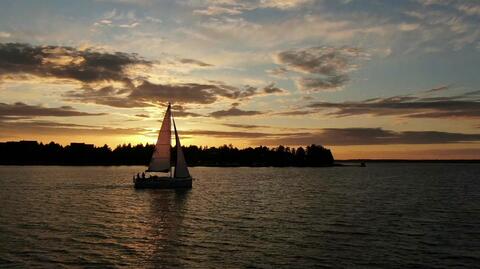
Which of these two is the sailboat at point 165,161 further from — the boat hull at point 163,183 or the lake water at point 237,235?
the lake water at point 237,235

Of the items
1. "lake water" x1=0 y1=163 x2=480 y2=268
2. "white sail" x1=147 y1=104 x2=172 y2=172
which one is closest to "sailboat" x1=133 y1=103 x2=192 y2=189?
"white sail" x1=147 y1=104 x2=172 y2=172

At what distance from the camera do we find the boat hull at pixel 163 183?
3452 inches

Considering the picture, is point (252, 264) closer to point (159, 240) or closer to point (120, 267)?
point (120, 267)

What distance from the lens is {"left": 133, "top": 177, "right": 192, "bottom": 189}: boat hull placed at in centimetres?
8769

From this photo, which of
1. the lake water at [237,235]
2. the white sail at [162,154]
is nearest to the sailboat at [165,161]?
the white sail at [162,154]

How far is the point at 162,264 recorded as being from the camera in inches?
1162

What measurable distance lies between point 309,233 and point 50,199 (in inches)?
1852

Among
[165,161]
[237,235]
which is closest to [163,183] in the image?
[165,161]

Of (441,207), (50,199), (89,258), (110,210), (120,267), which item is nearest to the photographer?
(120,267)

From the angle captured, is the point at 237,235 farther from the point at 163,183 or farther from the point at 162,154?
the point at 162,154

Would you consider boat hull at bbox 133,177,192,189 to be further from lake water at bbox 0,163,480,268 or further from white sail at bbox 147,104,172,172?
lake water at bbox 0,163,480,268

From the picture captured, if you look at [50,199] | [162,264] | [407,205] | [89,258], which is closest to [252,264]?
[162,264]

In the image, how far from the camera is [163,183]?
8738 centimetres

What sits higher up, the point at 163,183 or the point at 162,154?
the point at 162,154
